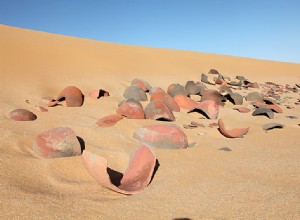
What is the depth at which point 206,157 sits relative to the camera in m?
2.58

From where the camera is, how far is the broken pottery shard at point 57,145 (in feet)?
7.59

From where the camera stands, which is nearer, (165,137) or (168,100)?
(165,137)

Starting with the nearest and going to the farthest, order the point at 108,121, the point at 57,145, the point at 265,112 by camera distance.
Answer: the point at 57,145
the point at 108,121
the point at 265,112

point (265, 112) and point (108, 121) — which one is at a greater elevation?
point (265, 112)

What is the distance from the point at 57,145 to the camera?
7.67 feet

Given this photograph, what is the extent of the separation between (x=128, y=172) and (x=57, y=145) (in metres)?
0.69

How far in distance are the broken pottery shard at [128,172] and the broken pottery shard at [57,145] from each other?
35cm

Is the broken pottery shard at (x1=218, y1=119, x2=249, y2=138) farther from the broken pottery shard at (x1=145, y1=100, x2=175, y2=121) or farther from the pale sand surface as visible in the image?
the broken pottery shard at (x1=145, y1=100, x2=175, y2=121)

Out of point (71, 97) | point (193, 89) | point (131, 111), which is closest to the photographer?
point (131, 111)

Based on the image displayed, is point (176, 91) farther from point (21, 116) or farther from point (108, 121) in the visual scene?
Result: point (21, 116)

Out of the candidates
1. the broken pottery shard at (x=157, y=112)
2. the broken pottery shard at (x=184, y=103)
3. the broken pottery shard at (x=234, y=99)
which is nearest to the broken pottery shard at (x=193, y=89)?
the broken pottery shard at (x=234, y=99)

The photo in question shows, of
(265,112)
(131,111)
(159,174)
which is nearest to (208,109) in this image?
(265,112)

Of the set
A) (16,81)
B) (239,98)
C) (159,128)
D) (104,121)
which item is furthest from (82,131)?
(239,98)

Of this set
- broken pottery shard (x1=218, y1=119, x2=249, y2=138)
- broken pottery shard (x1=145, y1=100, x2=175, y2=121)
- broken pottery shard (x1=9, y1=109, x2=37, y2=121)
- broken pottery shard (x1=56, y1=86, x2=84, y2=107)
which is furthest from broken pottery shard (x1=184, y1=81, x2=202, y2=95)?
broken pottery shard (x1=9, y1=109, x2=37, y2=121)
